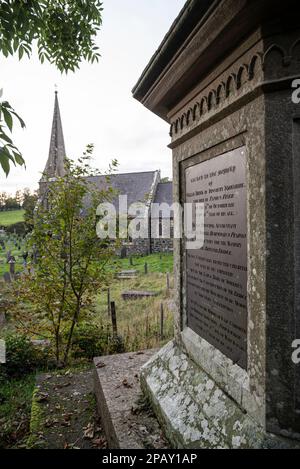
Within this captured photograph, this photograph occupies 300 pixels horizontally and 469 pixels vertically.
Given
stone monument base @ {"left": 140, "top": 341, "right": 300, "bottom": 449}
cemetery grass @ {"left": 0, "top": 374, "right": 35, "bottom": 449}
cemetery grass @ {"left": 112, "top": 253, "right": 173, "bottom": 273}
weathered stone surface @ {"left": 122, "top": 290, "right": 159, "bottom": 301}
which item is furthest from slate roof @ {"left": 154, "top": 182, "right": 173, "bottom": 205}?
stone monument base @ {"left": 140, "top": 341, "right": 300, "bottom": 449}

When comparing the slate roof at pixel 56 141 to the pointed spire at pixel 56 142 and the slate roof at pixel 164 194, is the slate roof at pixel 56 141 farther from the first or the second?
the slate roof at pixel 164 194

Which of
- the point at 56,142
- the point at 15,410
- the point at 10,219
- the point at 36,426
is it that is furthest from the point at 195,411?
the point at 10,219

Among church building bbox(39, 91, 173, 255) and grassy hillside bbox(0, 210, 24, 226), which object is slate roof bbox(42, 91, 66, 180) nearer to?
church building bbox(39, 91, 173, 255)

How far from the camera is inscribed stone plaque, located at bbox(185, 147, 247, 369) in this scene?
228 centimetres

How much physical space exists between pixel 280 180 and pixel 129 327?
6864 millimetres

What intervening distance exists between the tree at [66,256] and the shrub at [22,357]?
40 cm

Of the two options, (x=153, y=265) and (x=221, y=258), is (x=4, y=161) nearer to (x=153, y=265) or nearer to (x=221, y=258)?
(x=221, y=258)

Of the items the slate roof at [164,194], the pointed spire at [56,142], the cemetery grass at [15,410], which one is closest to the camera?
the cemetery grass at [15,410]

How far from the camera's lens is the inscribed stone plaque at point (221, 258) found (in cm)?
228

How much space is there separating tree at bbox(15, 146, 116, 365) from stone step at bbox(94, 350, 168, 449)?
201cm

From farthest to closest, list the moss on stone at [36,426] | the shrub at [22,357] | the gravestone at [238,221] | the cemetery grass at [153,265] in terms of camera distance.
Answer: the cemetery grass at [153,265] < the shrub at [22,357] < the moss on stone at [36,426] < the gravestone at [238,221]

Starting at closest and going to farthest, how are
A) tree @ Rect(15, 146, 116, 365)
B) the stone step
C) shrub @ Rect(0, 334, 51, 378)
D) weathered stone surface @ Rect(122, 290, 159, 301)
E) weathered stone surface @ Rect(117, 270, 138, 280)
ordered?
1. the stone step
2. tree @ Rect(15, 146, 116, 365)
3. shrub @ Rect(0, 334, 51, 378)
4. weathered stone surface @ Rect(122, 290, 159, 301)
5. weathered stone surface @ Rect(117, 270, 138, 280)

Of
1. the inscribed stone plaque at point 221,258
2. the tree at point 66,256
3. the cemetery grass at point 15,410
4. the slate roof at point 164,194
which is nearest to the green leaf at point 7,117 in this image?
the inscribed stone plaque at point 221,258
